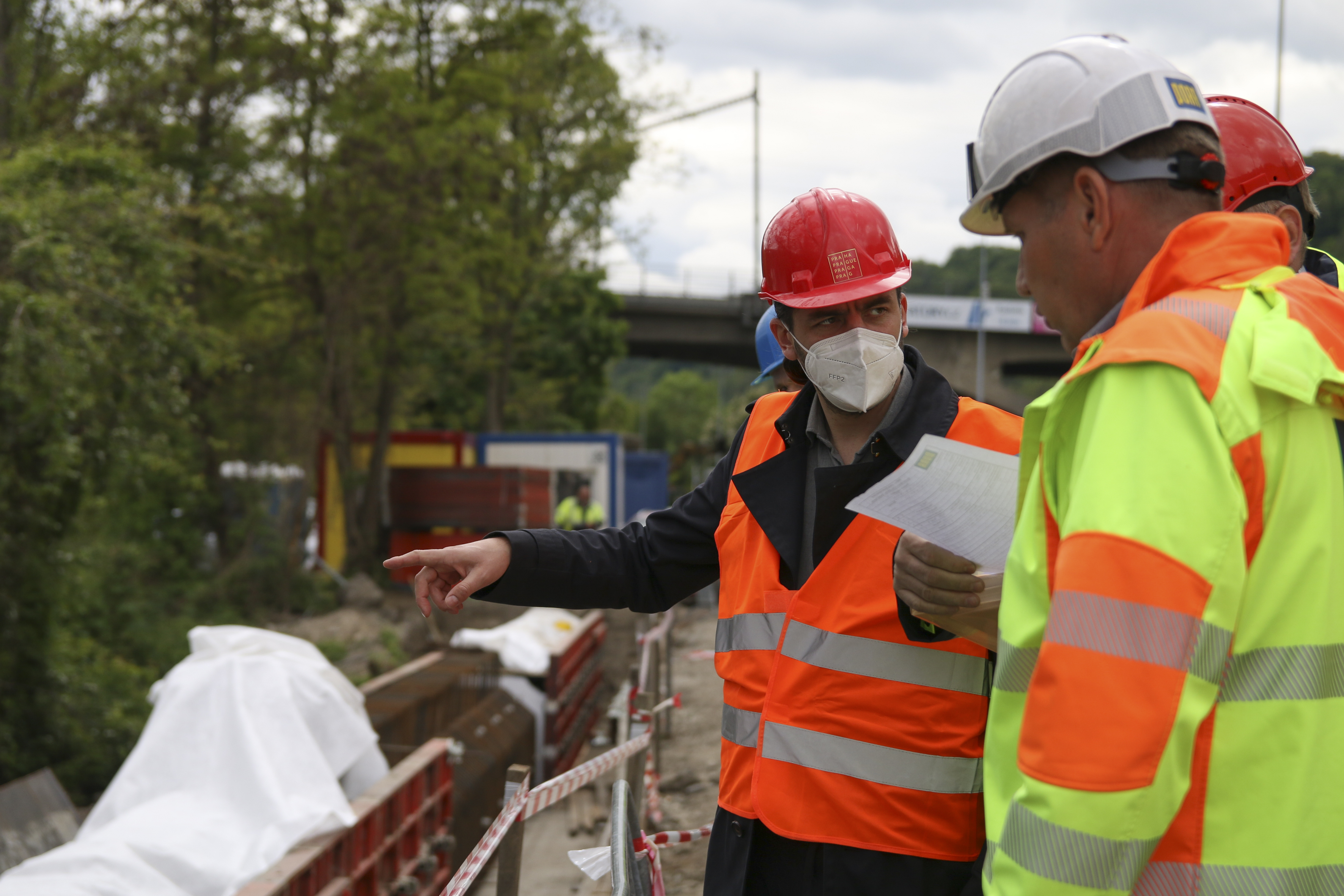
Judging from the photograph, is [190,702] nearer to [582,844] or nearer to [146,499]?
[582,844]

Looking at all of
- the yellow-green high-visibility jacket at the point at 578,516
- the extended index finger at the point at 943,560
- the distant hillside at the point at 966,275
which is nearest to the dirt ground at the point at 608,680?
the yellow-green high-visibility jacket at the point at 578,516

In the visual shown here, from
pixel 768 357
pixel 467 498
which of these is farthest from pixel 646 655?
pixel 467 498

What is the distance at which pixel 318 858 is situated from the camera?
5164 mm

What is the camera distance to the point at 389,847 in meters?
6.30

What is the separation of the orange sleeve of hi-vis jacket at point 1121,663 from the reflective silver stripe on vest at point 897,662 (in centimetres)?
98

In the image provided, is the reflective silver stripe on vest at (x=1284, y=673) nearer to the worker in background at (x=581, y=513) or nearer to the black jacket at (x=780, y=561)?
the black jacket at (x=780, y=561)

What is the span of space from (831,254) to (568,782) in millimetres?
2084

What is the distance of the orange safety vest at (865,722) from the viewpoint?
2.12 meters

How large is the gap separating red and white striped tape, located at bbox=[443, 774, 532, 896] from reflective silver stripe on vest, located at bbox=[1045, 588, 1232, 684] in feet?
6.51

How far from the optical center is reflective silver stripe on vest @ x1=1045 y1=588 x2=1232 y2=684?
1.12 metres

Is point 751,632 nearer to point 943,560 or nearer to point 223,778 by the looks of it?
point 943,560

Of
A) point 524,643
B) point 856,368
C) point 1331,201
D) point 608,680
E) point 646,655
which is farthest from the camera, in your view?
point 1331,201

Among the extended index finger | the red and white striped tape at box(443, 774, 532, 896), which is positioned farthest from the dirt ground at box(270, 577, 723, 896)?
the extended index finger

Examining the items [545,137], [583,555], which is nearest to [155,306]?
[583,555]
